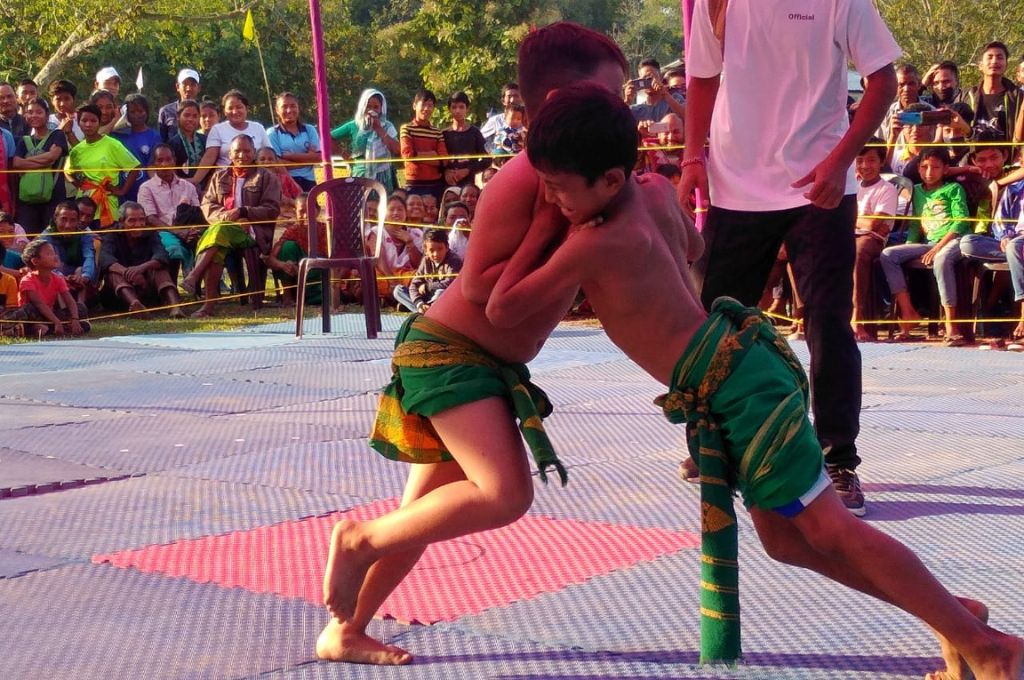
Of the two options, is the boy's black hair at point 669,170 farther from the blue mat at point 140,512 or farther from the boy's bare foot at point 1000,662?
the boy's bare foot at point 1000,662

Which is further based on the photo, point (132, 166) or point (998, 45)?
point (132, 166)

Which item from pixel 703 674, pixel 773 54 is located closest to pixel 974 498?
pixel 773 54

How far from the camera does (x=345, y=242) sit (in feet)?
31.5

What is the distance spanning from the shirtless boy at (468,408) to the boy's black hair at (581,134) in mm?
191

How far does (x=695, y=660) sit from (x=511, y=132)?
10.2 metres

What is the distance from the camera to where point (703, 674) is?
9.02 feet

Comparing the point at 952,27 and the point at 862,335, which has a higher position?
the point at 952,27

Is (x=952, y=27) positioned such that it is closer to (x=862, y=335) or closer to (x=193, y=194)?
(x=193, y=194)

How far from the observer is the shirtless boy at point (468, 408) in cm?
270

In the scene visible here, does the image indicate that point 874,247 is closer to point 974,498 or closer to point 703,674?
point 974,498

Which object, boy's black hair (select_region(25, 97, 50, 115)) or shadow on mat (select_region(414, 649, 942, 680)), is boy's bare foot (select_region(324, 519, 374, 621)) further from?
boy's black hair (select_region(25, 97, 50, 115))

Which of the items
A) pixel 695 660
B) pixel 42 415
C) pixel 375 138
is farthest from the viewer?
pixel 375 138

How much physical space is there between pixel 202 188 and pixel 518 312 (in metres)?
10.7

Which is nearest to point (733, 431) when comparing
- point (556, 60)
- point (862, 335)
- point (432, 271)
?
point (556, 60)
